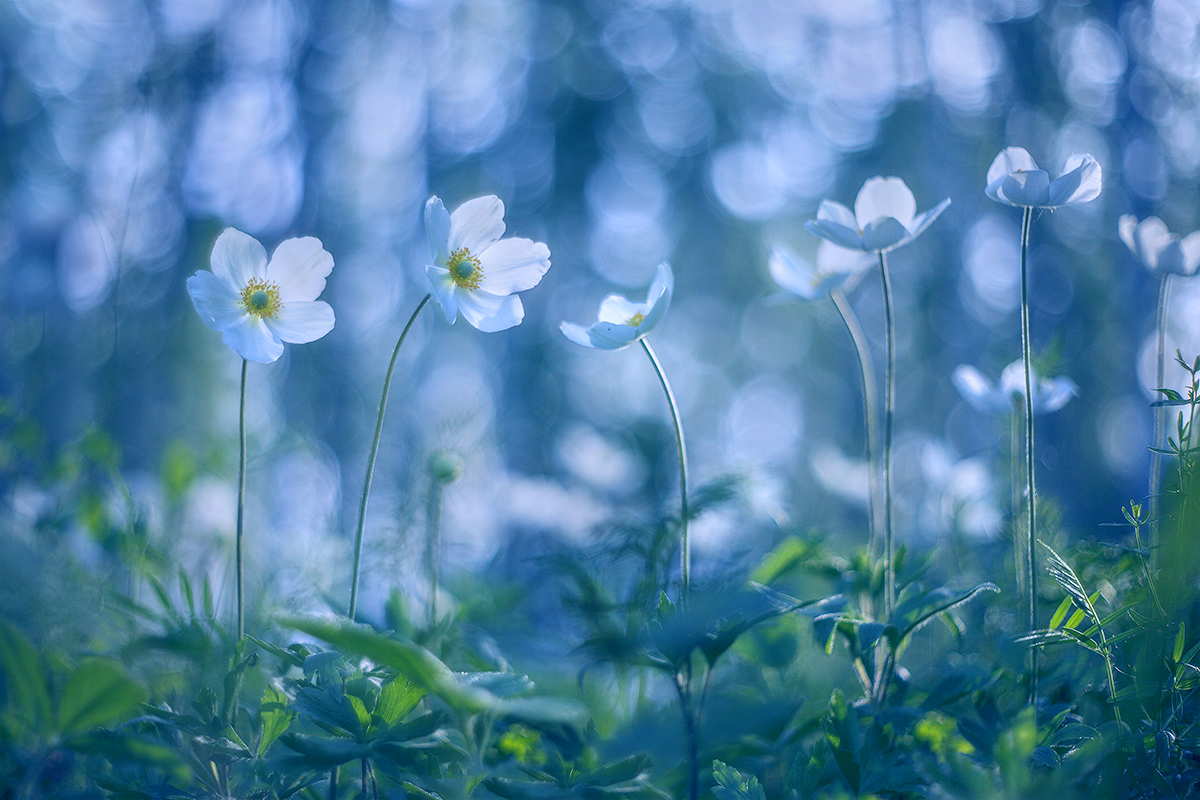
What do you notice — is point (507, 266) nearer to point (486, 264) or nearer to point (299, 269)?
point (486, 264)

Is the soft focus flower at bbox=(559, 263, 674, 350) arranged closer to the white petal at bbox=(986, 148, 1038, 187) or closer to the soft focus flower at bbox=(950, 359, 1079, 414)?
the white petal at bbox=(986, 148, 1038, 187)

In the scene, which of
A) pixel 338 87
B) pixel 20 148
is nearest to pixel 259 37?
pixel 338 87

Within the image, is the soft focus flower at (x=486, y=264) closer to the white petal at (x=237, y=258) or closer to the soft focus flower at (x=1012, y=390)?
the white petal at (x=237, y=258)

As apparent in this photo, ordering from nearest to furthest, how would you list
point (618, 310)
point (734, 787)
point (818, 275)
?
point (734, 787) < point (618, 310) < point (818, 275)

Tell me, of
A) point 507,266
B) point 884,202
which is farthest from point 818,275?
point 507,266

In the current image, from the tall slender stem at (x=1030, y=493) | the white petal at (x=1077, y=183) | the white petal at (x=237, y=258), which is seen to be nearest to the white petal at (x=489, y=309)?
the white petal at (x=237, y=258)

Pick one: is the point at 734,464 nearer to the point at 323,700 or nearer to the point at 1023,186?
the point at 1023,186
